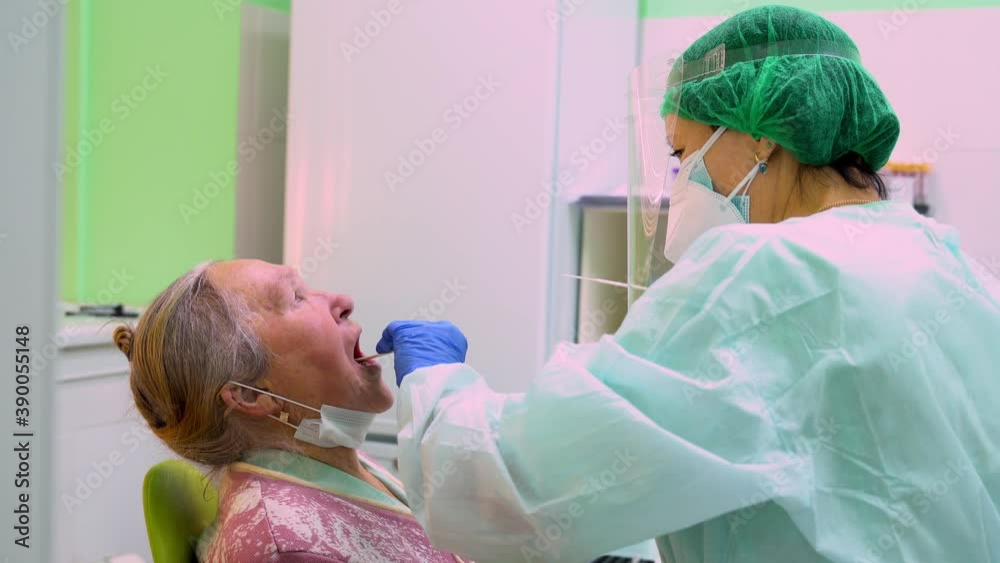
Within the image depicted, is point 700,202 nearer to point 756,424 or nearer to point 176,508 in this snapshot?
point 756,424

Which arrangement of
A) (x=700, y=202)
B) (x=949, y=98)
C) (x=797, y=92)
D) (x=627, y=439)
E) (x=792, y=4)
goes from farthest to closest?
(x=792, y=4)
(x=949, y=98)
(x=700, y=202)
(x=797, y=92)
(x=627, y=439)

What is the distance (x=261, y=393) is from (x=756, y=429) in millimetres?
828

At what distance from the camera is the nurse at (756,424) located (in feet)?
3.24

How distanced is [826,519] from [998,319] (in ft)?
1.14

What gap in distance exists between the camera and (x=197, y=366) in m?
1.45

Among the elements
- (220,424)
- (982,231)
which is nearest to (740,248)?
(220,424)

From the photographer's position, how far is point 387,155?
237cm

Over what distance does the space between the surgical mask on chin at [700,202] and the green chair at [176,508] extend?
929 mm

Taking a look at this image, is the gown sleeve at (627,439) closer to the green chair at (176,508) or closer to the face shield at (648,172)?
the face shield at (648,172)

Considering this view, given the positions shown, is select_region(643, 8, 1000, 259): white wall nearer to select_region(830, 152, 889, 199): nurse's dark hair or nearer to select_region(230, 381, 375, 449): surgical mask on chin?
select_region(830, 152, 889, 199): nurse's dark hair

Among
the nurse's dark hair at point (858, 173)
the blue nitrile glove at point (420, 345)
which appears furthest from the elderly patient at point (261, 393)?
the nurse's dark hair at point (858, 173)

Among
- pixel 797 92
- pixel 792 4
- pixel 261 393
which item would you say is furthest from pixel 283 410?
pixel 792 4

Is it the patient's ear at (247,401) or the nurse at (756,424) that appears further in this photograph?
the patient's ear at (247,401)

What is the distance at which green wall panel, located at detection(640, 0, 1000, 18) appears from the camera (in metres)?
2.55
